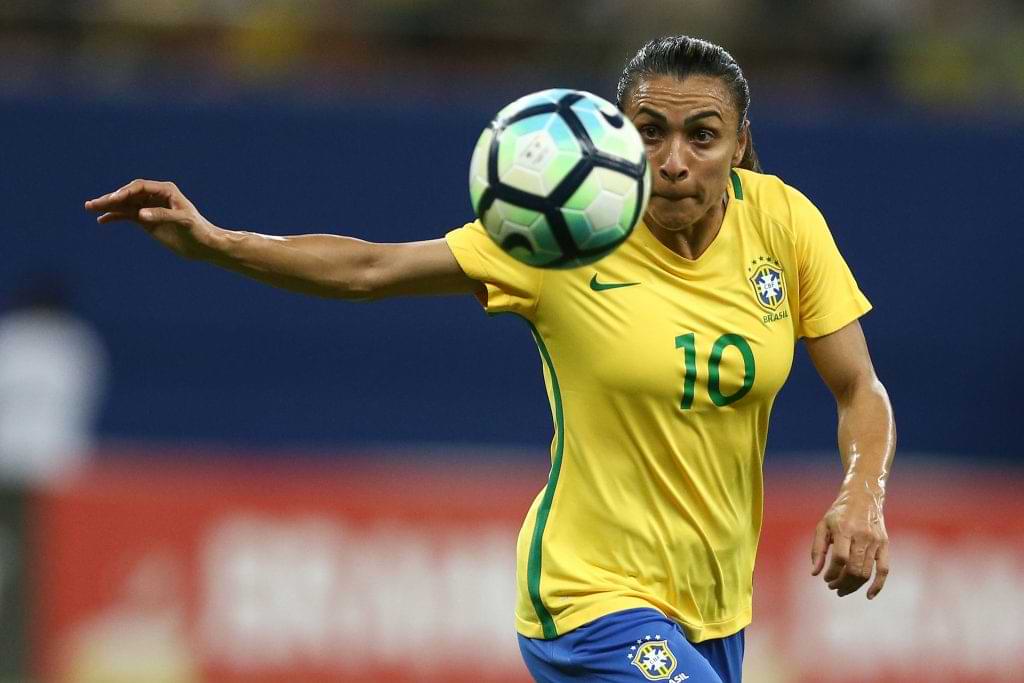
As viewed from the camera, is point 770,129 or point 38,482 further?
point 770,129

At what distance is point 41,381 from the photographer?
1278 cm

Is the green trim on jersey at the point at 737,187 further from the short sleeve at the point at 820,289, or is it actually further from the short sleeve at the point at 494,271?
the short sleeve at the point at 494,271

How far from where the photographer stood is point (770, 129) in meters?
14.2

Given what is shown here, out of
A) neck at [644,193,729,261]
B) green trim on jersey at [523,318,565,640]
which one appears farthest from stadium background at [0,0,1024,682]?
neck at [644,193,729,261]

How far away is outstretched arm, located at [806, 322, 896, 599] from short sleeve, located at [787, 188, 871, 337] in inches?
1.9

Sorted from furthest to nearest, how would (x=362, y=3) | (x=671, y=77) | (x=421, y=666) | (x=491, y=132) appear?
(x=362, y=3) → (x=421, y=666) → (x=671, y=77) → (x=491, y=132)

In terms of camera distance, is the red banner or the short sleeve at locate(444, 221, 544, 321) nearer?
the short sleeve at locate(444, 221, 544, 321)

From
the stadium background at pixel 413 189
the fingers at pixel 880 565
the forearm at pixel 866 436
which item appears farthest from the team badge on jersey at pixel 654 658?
the stadium background at pixel 413 189

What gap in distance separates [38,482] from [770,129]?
6.70 metres

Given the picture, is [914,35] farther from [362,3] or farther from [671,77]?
[671,77]

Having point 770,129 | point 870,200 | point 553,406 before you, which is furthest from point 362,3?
point 553,406

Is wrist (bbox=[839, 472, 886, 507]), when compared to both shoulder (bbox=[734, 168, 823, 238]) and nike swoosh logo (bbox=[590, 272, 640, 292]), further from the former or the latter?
nike swoosh logo (bbox=[590, 272, 640, 292])

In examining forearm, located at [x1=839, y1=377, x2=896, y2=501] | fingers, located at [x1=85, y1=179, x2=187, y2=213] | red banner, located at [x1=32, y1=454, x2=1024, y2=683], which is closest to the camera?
fingers, located at [x1=85, y1=179, x2=187, y2=213]

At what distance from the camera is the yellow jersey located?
5266 mm
